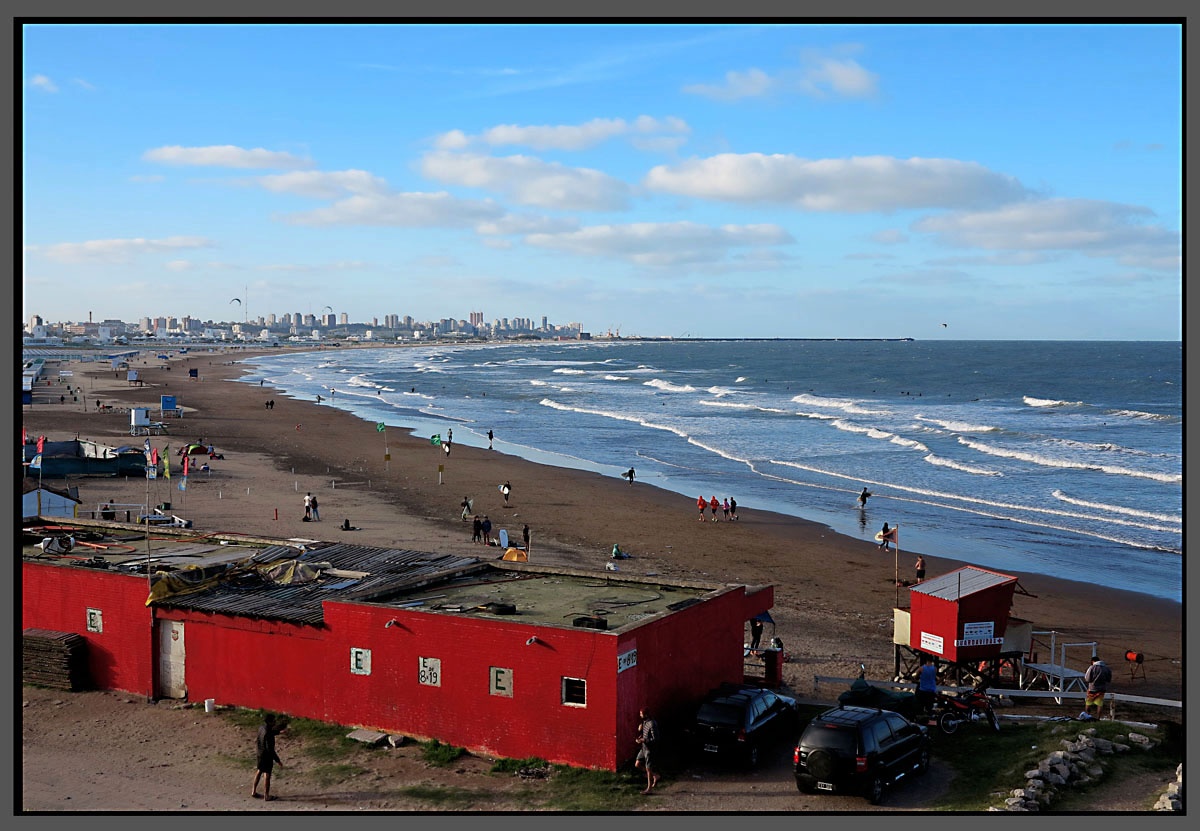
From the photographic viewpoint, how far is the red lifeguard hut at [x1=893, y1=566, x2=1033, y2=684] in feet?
64.2

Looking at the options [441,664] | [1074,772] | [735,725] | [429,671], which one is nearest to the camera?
[1074,772]

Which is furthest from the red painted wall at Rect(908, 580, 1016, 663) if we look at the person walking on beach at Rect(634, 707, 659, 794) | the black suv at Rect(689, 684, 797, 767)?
the person walking on beach at Rect(634, 707, 659, 794)

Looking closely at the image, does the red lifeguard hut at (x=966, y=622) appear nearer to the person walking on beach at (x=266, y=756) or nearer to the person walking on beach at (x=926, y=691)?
the person walking on beach at (x=926, y=691)

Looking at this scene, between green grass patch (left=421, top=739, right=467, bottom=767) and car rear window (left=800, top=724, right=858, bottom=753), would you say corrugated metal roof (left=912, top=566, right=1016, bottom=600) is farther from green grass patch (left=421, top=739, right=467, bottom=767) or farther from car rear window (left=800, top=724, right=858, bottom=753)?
green grass patch (left=421, top=739, right=467, bottom=767)

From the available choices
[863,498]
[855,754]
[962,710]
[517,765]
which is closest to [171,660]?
[517,765]

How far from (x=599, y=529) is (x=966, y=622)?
19.9 m

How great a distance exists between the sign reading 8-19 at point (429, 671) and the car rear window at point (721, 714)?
4.30 meters

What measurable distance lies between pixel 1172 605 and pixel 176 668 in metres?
25.8

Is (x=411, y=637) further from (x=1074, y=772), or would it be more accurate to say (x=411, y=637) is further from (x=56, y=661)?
(x=1074, y=772)

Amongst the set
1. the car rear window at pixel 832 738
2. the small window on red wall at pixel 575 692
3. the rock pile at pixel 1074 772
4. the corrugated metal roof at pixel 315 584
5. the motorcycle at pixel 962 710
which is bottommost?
the motorcycle at pixel 962 710

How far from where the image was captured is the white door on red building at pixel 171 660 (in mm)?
19891

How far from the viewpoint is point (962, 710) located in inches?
714

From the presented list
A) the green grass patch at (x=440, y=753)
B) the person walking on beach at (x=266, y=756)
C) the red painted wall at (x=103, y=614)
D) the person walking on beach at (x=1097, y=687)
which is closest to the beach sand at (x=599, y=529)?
the person walking on beach at (x=1097, y=687)

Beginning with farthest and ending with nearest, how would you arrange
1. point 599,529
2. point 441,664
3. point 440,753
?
1. point 599,529
2. point 441,664
3. point 440,753
